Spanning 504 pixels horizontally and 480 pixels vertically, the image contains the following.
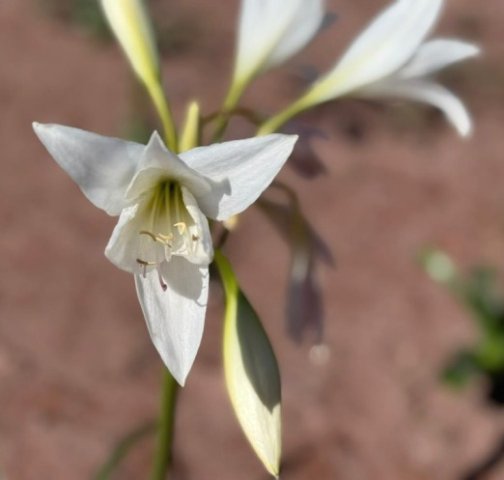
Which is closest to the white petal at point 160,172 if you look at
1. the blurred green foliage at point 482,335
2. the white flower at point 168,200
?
the white flower at point 168,200

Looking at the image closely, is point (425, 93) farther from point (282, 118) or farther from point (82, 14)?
point (82, 14)

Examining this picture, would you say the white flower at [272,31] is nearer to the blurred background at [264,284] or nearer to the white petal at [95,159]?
→ the blurred background at [264,284]

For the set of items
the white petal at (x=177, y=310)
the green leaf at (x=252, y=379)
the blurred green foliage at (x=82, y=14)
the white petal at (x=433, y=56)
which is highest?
the white petal at (x=433, y=56)

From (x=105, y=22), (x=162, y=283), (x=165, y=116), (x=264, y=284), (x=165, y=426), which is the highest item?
(x=165, y=116)

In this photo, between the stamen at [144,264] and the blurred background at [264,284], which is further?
the blurred background at [264,284]

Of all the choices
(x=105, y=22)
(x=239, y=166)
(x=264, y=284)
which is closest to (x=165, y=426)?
(x=239, y=166)

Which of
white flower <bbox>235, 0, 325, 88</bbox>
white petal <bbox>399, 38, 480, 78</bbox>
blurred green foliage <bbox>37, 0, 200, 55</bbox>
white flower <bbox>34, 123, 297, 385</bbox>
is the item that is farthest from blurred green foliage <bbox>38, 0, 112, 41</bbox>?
white flower <bbox>34, 123, 297, 385</bbox>
